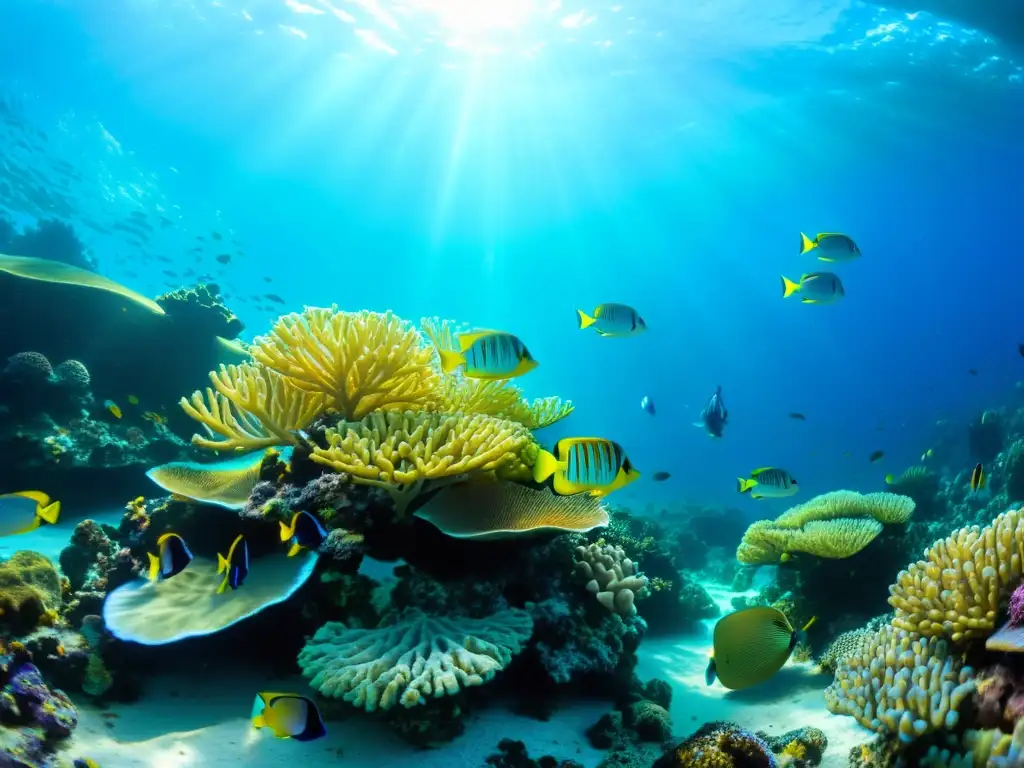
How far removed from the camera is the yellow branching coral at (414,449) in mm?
3422

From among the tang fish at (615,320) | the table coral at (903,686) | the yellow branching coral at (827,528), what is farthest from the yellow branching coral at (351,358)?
the yellow branching coral at (827,528)

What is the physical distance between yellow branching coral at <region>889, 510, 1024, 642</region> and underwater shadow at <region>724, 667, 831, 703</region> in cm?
253

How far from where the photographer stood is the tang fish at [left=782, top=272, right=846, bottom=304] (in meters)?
7.05

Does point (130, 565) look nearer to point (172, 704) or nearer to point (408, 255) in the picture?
point (172, 704)

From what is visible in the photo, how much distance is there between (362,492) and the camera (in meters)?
3.95

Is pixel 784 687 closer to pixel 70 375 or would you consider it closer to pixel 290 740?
pixel 290 740

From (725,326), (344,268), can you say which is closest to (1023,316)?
(725,326)

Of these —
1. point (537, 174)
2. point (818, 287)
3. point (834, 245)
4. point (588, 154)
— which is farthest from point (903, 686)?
point (537, 174)

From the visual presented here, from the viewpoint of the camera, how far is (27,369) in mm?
7926

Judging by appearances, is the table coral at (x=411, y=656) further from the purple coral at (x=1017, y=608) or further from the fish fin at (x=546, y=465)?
the purple coral at (x=1017, y=608)

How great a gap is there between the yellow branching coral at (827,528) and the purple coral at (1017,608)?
348 cm

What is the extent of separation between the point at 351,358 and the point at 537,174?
47217 millimetres

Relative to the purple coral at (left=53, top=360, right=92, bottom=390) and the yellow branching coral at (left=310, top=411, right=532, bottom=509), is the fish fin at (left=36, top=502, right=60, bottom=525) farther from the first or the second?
the purple coral at (left=53, top=360, right=92, bottom=390)

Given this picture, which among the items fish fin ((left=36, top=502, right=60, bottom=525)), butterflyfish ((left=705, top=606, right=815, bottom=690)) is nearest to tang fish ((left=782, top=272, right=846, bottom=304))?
butterflyfish ((left=705, top=606, right=815, bottom=690))
